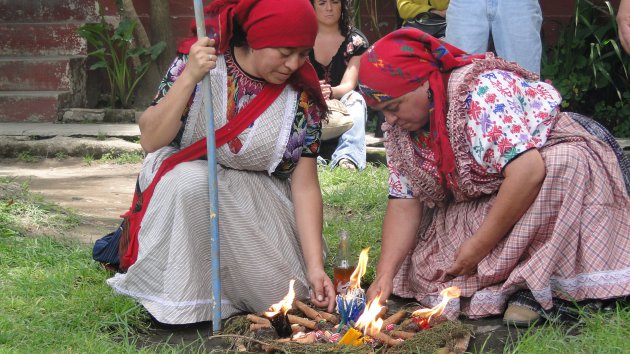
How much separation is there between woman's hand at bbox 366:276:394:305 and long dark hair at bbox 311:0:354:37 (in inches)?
139

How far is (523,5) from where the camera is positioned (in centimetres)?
488

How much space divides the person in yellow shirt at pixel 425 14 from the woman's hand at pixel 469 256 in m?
2.88

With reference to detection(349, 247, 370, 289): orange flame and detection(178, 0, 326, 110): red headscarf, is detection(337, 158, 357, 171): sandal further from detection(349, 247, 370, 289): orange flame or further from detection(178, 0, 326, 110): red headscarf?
detection(349, 247, 370, 289): orange flame

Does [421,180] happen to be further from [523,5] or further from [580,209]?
[523,5]

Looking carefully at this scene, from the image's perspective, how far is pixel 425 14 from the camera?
6.32 meters

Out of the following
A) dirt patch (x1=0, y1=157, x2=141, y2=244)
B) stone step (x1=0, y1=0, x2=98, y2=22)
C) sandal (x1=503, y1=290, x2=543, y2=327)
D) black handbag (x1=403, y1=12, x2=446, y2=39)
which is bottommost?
dirt patch (x1=0, y1=157, x2=141, y2=244)

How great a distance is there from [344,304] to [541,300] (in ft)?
2.51

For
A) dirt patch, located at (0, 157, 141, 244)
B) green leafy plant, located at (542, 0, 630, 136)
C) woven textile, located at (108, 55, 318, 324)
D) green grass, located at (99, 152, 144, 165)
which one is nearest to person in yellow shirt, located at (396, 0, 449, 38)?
green leafy plant, located at (542, 0, 630, 136)

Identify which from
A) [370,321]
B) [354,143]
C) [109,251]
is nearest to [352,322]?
[370,321]

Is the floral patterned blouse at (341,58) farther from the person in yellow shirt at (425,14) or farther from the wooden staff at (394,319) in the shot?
the wooden staff at (394,319)

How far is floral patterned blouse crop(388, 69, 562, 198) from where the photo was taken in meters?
3.44

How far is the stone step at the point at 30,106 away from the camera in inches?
333

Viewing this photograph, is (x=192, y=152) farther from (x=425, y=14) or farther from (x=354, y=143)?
(x=354, y=143)

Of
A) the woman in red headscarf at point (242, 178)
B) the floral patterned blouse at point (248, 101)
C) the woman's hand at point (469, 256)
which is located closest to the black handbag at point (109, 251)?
the woman in red headscarf at point (242, 178)
